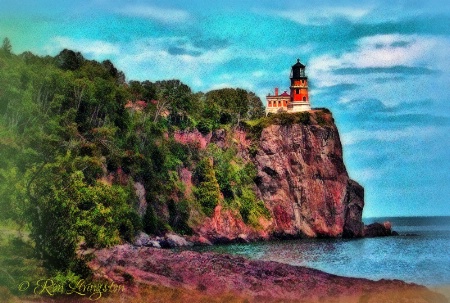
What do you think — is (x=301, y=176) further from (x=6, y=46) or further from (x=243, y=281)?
(x=243, y=281)

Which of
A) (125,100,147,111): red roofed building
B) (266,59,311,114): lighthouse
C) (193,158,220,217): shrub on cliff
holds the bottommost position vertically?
(193,158,220,217): shrub on cliff

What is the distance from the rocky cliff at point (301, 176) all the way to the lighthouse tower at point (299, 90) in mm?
4573

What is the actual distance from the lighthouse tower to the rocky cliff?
15.0 ft

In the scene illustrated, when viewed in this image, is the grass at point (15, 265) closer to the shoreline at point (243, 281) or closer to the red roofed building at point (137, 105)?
the shoreline at point (243, 281)

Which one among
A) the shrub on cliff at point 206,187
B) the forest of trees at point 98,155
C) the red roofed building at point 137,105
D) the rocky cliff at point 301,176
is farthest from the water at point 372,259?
the red roofed building at point 137,105

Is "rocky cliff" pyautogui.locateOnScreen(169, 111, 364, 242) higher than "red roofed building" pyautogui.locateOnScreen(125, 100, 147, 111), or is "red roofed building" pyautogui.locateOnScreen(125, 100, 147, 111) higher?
"red roofed building" pyautogui.locateOnScreen(125, 100, 147, 111)

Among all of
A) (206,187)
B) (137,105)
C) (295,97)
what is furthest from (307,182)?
(137,105)

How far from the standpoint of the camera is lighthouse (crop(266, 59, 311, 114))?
106 m

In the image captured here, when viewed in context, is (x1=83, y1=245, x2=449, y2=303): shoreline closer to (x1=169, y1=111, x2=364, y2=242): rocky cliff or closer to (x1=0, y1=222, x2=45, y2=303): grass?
(x1=0, y1=222, x2=45, y2=303): grass

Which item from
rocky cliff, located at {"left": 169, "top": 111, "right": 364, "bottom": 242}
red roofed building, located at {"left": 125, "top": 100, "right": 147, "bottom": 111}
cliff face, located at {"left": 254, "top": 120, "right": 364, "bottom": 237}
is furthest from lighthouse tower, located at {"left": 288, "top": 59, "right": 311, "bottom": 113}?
red roofed building, located at {"left": 125, "top": 100, "right": 147, "bottom": 111}

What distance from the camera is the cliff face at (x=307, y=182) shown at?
94.9m

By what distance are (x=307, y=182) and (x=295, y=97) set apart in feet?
48.7

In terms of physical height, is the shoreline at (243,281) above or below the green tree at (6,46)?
below

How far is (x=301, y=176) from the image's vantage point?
320 feet
